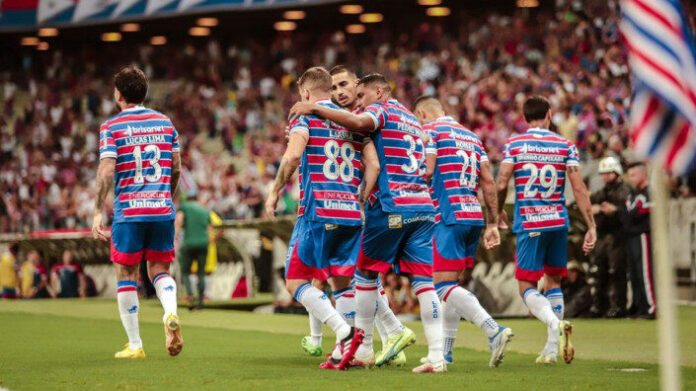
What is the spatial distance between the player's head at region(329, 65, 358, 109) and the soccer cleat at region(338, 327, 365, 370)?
6.76ft

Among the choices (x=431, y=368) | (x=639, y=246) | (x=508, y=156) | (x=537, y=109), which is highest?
(x=537, y=109)

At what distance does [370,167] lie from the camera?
344 inches

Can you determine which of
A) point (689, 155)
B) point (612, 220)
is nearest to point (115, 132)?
point (689, 155)

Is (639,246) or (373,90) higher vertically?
(373,90)

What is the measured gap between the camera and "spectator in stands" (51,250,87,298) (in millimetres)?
26344

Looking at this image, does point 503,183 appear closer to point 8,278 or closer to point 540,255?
point 540,255

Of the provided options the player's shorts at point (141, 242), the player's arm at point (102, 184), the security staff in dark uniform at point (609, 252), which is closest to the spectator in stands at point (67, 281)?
the security staff in dark uniform at point (609, 252)

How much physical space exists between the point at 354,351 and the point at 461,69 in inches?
974

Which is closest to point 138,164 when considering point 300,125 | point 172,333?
point 172,333

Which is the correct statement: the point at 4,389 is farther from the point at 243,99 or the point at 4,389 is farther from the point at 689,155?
the point at 243,99

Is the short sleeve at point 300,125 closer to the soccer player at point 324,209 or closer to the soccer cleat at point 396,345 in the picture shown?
the soccer player at point 324,209

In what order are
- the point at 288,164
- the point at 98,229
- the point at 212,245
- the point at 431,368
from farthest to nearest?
the point at 212,245 < the point at 98,229 < the point at 431,368 < the point at 288,164

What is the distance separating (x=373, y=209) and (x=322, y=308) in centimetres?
92

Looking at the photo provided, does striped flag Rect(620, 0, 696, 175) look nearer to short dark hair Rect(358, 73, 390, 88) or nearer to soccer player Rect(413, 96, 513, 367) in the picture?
short dark hair Rect(358, 73, 390, 88)
